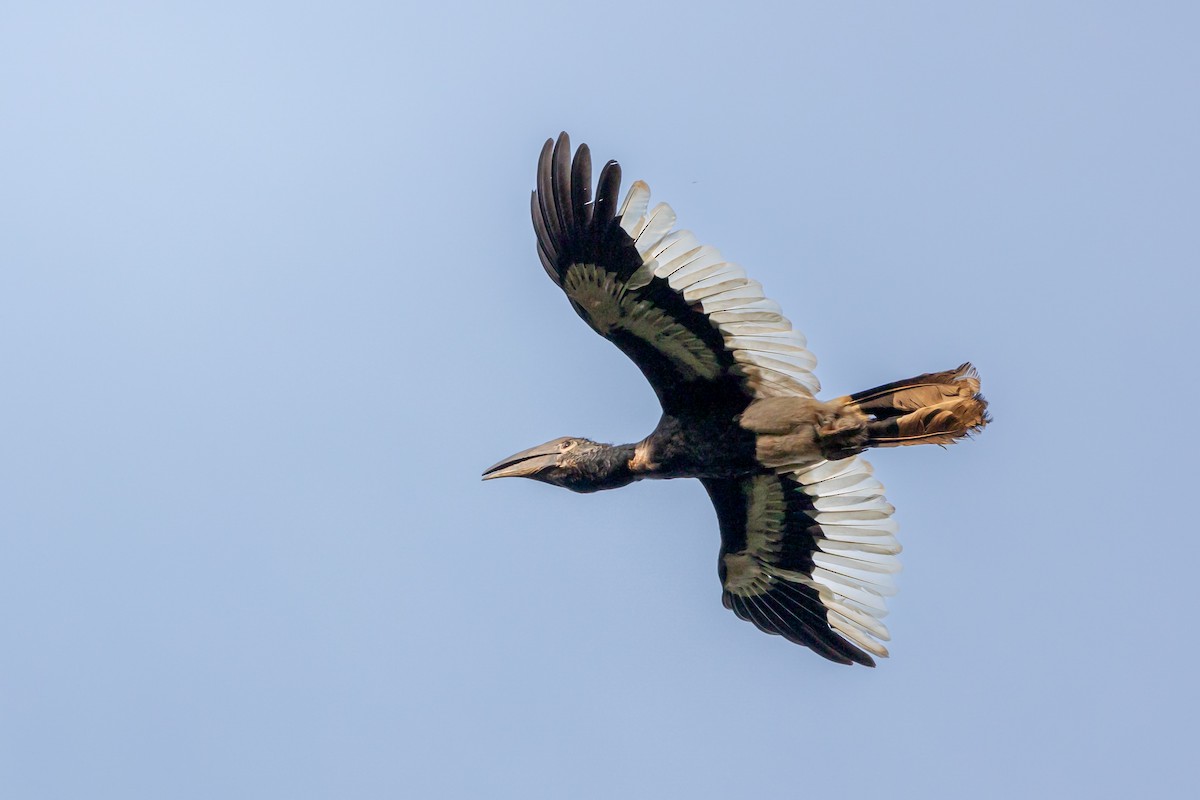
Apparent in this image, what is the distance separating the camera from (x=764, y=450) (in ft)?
28.8

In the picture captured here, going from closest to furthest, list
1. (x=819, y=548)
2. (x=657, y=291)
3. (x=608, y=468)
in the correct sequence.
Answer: (x=657, y=291) < (x=608, y=468) < (x=819, y=548)

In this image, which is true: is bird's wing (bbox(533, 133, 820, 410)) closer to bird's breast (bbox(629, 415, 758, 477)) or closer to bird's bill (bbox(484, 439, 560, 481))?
bird's breast (bbox(629, 415, 758, 477))

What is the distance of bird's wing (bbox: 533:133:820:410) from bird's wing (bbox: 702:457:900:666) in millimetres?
909

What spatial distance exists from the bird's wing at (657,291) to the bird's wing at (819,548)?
0.91m

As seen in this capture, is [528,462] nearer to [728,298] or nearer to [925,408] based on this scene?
[728,298]

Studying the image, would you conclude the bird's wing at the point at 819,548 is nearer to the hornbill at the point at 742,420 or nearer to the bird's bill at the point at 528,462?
the hornbill at the point at 742,420

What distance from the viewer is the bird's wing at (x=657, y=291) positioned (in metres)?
8.13

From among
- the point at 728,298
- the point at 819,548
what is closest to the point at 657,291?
the point at 728,298

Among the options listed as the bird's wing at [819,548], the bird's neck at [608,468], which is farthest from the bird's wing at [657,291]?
the bird's wing at [819,548]

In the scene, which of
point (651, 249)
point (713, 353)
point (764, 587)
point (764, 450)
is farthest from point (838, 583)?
point (651, 249)

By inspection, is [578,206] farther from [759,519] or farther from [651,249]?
[759,519]

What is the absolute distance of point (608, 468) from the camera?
9.09m

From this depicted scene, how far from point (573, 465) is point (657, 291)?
1430 mm

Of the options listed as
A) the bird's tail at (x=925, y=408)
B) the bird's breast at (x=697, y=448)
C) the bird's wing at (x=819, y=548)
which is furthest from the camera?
the bird's wing at (x=819, y=548)
